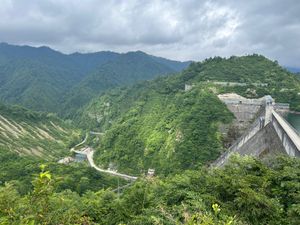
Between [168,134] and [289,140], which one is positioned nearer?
[289,140]

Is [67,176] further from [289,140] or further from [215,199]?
[215,199]

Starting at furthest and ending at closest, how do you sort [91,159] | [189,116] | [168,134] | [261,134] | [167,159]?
[91,159], [168,134], [189,116], [167,159], [261,134]

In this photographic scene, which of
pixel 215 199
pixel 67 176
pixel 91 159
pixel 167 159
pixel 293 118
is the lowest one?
pixel 91 159

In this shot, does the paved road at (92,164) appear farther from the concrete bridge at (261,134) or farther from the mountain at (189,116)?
the concrete bridge at (261,134)

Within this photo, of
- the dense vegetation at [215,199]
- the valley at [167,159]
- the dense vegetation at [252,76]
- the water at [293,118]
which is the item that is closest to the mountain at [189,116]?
the dense vegetation at [252,76]

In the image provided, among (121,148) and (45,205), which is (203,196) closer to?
(45,205)

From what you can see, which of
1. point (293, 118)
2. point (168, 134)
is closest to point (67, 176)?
point (168, 134)

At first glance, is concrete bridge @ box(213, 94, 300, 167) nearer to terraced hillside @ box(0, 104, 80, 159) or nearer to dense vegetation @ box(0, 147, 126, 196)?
dense vegetation @ box(0, 147, 126, 196)
